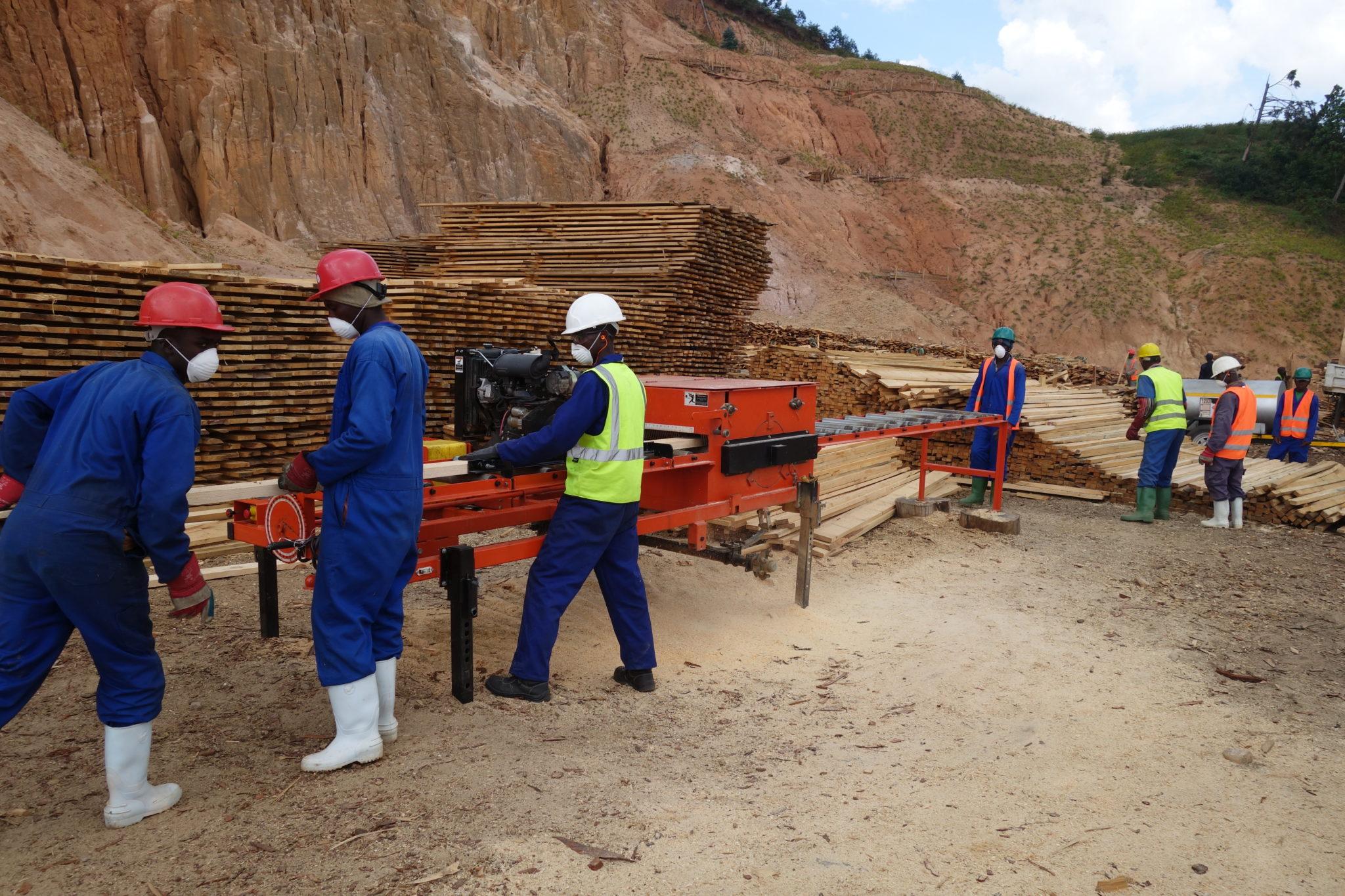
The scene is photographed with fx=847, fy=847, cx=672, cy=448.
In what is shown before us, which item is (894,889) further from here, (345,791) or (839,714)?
(345,791)

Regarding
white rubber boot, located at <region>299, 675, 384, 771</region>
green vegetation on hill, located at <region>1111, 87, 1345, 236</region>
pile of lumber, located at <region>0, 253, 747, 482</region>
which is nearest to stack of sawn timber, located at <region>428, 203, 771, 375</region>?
pile of lumber, located at <region>0, 253, 747, 482</region>

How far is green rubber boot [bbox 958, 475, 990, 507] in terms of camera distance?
9.59 meters

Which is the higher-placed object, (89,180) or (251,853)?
(89,180)

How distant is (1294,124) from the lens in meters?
46.0

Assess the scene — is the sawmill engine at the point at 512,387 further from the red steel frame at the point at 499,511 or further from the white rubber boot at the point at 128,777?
the white rubber boot at the point at 128,777

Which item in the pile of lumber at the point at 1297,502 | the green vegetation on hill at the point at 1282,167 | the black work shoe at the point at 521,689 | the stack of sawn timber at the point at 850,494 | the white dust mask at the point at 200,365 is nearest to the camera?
the white dust mask at the point at 200,365

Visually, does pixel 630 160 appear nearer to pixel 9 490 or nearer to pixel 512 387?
pixel 512 387

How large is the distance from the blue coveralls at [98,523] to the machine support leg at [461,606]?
1179 millimetres

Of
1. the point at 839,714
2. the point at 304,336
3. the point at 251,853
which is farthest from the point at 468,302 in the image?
the point at 251,853

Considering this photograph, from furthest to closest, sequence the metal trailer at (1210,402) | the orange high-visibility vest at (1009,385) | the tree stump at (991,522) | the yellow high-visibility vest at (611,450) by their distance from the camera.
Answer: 1. the metal trailer at (1210,402)
2. the orange high-visibility vest at (1009,385)
3. the tree stump at (991,522)
4. the yellow high-visibility vest at (611,450)

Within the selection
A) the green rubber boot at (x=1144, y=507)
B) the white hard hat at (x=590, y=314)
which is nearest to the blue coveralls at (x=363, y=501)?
the white hard hat at (x=590, y=314)

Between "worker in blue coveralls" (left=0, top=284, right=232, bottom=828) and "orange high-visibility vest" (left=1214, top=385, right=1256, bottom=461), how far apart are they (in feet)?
32.1

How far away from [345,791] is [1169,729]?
3.94 m

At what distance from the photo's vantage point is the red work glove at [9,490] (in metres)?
3.17
